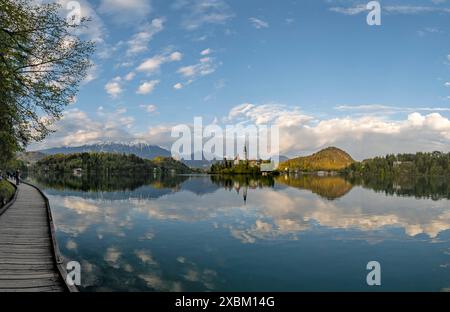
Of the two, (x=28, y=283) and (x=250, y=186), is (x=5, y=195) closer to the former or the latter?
(x=28, y=283)

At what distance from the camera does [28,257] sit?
706 inches

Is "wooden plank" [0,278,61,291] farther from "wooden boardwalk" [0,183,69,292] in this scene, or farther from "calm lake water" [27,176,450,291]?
"calm lake water" [27,176,450,291]

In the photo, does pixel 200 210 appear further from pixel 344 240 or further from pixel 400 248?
pixel 400 248

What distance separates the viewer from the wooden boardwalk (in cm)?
1416

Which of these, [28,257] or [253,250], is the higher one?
[28,257]

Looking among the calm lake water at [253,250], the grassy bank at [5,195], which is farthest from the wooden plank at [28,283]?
the grassy bank at [5,195]

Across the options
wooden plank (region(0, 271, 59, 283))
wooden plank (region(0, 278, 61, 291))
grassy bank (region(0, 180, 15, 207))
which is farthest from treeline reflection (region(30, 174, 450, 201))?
wooden plank (region(0, 278, 61, 291))

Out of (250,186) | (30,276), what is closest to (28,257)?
(30,276)

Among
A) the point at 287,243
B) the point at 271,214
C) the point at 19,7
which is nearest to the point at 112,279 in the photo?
the point at 287,243

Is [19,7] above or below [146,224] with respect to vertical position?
above

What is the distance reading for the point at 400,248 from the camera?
26641 mm

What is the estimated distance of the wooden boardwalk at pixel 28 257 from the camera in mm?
14156

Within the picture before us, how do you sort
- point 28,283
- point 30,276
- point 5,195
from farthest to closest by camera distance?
1. point 5,195
2. point 30,276
3. point 28,283
